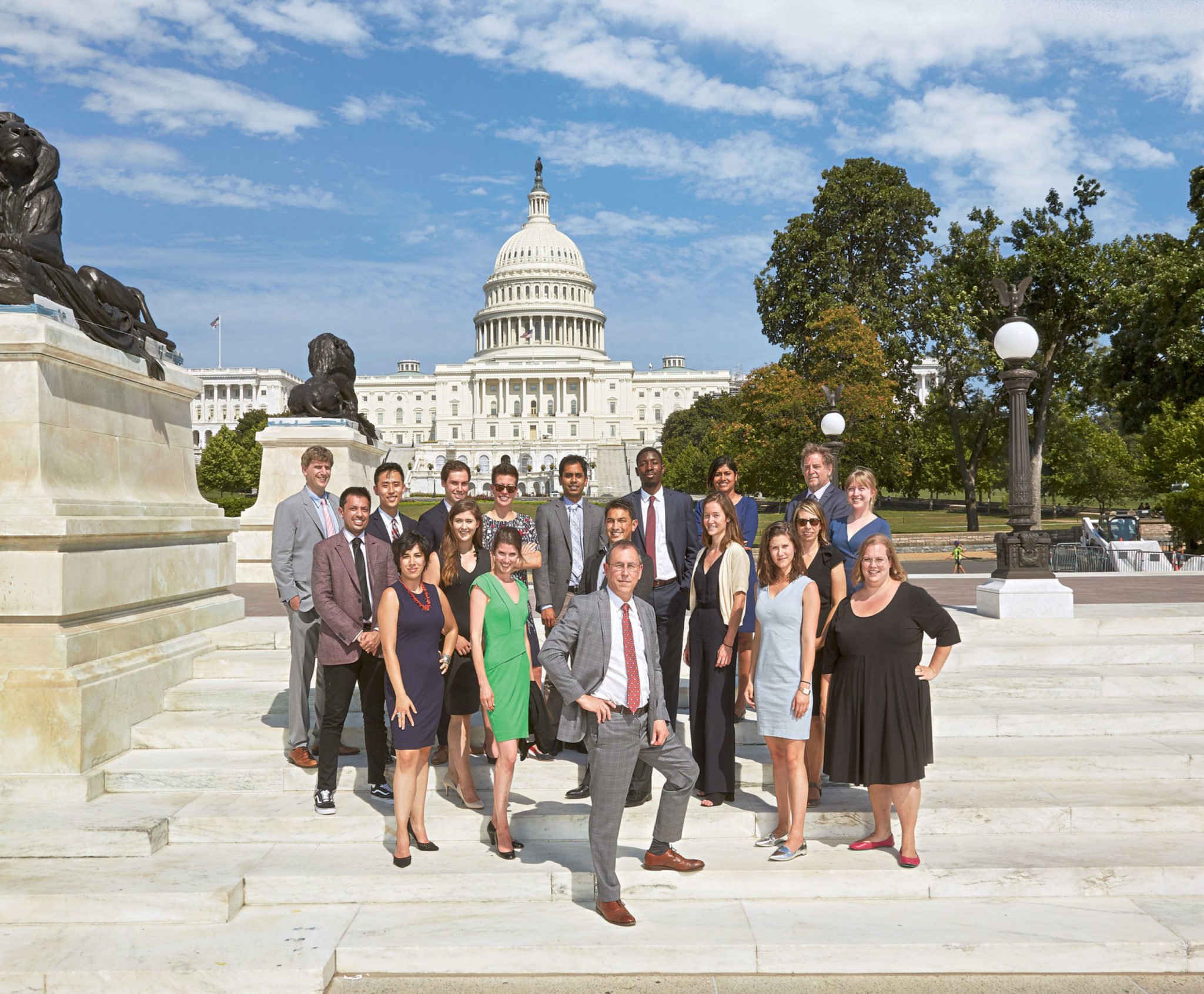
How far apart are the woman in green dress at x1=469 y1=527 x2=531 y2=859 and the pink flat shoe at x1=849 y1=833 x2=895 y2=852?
1.90 metres

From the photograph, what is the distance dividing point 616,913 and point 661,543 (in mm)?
2602

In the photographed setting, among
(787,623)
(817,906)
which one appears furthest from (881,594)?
(817,906)

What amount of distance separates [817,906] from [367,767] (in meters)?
3.01

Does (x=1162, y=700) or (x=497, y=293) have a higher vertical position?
(x=497, y=293)

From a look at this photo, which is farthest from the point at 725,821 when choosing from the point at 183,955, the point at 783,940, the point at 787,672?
the point at 183,955

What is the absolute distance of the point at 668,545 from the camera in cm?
659

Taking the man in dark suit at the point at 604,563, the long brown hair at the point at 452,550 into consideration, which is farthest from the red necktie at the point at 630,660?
the long brown hair at the point at 452,550

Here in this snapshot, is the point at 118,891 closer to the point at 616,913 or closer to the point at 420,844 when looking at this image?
the point at 420,844

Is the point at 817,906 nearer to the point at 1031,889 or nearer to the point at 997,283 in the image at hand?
the point at 1031,889

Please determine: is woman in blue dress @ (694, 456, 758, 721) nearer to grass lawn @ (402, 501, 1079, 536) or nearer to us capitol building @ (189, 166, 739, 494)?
grass lawn @ (402, 501, 1079, 536)

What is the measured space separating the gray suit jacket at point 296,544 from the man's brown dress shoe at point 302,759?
91 cm

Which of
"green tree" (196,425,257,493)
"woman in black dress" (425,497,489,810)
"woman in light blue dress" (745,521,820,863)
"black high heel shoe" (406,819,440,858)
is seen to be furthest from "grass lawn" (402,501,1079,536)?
"woman in light blue dress" (745,521,820,863)

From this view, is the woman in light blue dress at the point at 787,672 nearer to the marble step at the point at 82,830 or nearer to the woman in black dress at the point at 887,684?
the woman in black dress at the point at 887,684

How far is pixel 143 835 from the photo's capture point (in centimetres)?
536
